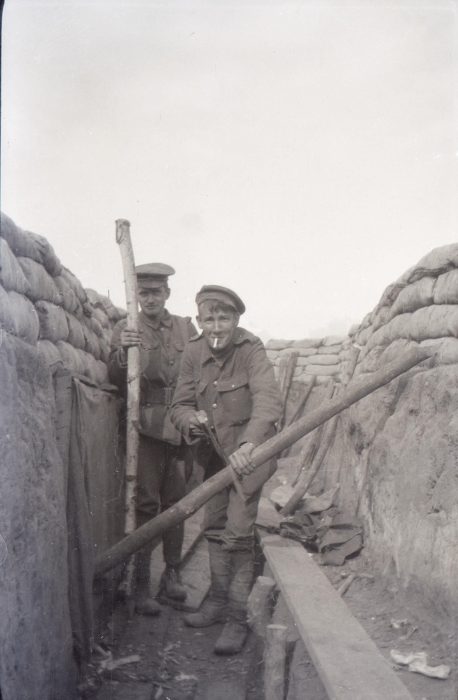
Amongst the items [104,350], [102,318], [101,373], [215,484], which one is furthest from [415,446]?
[102,318]

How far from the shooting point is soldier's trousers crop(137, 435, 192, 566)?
160 inches

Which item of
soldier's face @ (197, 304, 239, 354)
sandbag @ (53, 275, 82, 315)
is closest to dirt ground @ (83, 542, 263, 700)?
soldier's face @ (197, 304, 239, 354)

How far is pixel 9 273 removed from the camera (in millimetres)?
2375

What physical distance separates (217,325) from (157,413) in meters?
0.83

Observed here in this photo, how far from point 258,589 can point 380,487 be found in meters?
1.15

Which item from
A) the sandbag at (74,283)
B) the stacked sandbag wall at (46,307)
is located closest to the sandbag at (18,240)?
the stacked sandbag wall at (46,307)

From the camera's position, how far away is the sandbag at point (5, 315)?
6.63ft

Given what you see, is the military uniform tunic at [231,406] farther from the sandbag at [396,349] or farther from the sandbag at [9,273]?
the sandbag at [9,273]

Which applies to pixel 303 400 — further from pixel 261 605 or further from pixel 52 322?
pixel 52 322

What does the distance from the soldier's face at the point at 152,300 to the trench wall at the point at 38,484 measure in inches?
42.1

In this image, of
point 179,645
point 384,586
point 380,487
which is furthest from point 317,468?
point 179,645

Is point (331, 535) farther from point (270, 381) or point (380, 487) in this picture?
point (270, 381)

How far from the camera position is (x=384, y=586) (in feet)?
11.7

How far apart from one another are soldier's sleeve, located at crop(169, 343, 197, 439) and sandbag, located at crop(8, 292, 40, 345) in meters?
1.31
